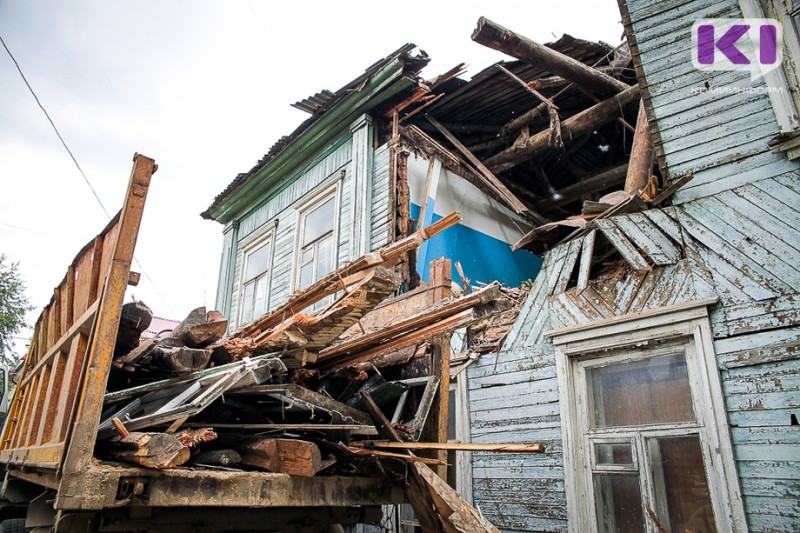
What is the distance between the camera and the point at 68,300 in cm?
407

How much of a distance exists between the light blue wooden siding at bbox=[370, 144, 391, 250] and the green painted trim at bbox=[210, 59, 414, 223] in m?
0.88

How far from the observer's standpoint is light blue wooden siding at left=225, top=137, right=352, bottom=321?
884cm

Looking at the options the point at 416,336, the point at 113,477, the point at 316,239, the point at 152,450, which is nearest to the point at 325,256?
the point at 316,239

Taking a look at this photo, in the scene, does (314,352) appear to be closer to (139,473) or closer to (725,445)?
(139,473)

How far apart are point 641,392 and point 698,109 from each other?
9.58 ft

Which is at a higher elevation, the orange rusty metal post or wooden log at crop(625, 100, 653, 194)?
wooden log at crop(625, 100, 653, 194)

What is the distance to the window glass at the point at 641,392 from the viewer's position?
14.8 ft

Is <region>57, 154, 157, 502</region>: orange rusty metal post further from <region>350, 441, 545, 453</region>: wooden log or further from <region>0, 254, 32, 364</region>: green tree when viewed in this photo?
<region>0, 254, 32, 364</region>: green tree

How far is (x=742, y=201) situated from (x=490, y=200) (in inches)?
204

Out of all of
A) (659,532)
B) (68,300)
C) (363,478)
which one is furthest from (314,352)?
(659,532)

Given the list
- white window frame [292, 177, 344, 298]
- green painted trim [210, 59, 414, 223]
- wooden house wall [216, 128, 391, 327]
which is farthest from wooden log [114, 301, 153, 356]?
green painted trim [210, 59, 414, 223]

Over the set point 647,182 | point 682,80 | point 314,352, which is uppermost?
point 682,80

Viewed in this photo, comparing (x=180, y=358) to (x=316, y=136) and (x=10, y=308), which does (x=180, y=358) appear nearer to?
(x=316, y=136)

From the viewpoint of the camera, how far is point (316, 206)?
9695 mm
